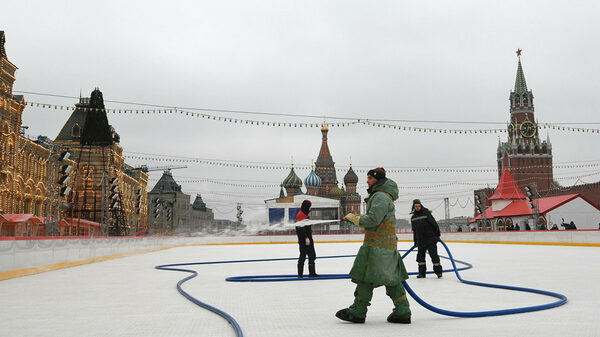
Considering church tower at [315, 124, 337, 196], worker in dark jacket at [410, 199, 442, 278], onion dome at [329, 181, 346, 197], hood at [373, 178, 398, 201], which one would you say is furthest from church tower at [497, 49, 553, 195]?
hood at [373, 178, 398, 201]

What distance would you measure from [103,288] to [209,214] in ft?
582

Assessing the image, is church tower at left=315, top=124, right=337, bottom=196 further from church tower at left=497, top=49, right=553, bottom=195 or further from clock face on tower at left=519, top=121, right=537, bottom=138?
clock face on tower at left=519, top=121, right=537, bottom=138

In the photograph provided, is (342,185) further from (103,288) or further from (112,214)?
(103,288)

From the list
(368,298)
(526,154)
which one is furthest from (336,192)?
(368,298)

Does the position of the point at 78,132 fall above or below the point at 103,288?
above

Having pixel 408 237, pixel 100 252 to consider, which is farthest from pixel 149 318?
pixel 408 237

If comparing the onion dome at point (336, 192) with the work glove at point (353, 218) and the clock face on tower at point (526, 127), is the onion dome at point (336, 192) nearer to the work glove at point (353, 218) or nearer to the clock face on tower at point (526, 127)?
the clock face on tower at point (526, 127)

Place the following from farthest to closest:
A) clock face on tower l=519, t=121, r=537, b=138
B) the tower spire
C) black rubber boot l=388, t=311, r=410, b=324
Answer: the tower spire
clock face on tower l=519, t=121, r=537, b=138
black rubber boot l=388, t=311, r=410, b=324

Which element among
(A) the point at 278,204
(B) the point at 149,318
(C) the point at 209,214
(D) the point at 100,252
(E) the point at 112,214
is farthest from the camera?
(C) the point at 209,214

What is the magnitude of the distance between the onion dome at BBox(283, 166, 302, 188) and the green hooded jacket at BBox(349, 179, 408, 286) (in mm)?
118832

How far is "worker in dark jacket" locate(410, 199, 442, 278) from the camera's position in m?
12.0

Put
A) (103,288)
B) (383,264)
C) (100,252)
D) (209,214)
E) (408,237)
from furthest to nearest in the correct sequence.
→ (209,214) → (408,237) → (100,252) → (103,288) → (383,264)

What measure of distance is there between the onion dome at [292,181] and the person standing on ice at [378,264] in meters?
119

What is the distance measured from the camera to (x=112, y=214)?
69.2 meters
